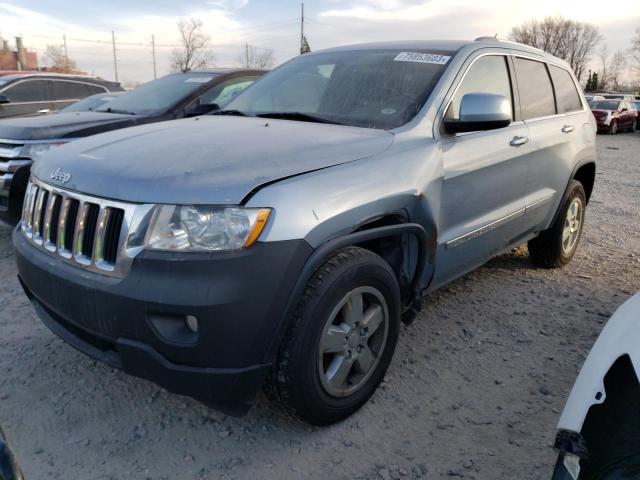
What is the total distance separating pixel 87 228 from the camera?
2.27 metres

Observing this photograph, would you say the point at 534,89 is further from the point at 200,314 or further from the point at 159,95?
the point at 159,95

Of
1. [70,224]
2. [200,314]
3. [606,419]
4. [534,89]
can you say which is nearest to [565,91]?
[534,89]

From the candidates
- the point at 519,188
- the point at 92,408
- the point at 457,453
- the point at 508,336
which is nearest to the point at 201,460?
the point at 92,408

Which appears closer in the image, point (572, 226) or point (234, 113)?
point (234, 113)

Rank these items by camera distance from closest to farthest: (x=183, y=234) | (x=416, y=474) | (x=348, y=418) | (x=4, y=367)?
(x=183, y=234) < (x=416, y=474) < (x=348, y=418) < (x=4, y=367)

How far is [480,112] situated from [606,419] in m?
1.84

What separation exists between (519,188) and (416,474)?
2.19 meters

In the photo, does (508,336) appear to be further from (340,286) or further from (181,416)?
(181,416)

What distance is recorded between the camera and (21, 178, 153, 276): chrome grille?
210 centimetres

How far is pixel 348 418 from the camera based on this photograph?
2.64 meters

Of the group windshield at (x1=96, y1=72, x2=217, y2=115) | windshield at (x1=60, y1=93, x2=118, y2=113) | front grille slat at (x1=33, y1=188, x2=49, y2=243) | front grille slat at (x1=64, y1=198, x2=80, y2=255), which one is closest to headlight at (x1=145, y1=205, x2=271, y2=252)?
front grille slat at (x1=64, y1=198, x2=80, y2=255)

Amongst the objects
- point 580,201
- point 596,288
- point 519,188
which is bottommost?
point 596,288

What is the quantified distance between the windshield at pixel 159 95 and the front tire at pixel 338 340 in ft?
12.5

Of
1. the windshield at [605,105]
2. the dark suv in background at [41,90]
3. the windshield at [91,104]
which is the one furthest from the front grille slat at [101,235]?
the windshield at [605,105]
